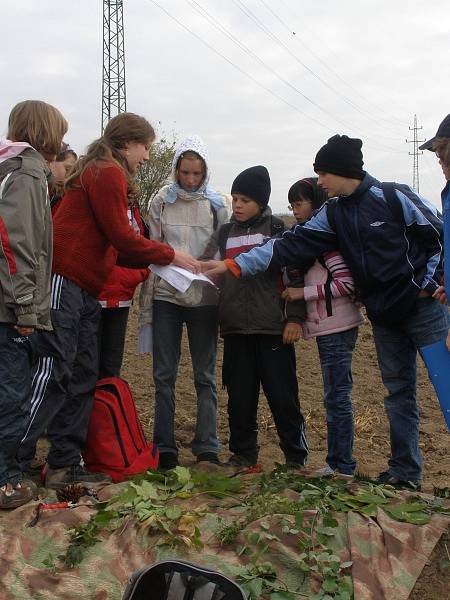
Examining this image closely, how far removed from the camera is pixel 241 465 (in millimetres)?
4859

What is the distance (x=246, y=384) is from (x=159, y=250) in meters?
1.04

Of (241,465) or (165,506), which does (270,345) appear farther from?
(165,506)

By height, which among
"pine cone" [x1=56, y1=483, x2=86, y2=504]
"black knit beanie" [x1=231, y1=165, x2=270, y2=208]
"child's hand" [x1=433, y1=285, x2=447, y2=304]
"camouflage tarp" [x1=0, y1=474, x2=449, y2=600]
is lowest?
"camouflage tarp" [x1=0, y1=474, x2=449, y2=600]

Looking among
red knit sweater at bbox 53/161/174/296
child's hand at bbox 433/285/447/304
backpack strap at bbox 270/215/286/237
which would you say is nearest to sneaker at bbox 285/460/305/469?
child's hand at bbox 433/285/447/304

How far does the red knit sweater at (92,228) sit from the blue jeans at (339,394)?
1.32m

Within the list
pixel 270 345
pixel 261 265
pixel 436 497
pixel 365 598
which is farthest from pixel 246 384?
pixel 365 598

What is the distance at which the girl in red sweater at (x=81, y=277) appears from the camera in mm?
4223

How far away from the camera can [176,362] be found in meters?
5.00

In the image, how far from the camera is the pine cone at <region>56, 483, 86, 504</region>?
3.94m

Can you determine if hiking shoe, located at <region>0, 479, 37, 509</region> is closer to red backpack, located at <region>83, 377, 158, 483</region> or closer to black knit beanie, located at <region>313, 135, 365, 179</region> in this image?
red backpack, located at <region>83, 377, 158, 483</region>


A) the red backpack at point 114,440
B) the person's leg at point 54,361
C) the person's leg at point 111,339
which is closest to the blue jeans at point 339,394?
the red backpack at point 114,440

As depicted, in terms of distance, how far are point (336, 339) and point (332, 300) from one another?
237mm

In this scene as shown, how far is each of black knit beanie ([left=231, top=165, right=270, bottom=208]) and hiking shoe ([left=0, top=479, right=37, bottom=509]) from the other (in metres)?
2.18

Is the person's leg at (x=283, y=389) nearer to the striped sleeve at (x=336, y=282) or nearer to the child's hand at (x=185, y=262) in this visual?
the striped sleeve at (x=336, y=282)
